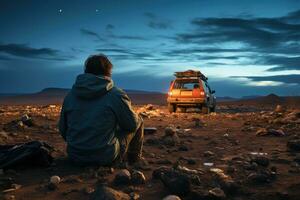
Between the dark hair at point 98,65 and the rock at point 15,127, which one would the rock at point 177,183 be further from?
the rock at point 15,127

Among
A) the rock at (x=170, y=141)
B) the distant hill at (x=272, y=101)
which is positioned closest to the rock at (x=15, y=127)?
the rock at (x=170, y=141)

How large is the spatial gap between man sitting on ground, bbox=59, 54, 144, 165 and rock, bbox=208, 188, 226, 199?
165 cm

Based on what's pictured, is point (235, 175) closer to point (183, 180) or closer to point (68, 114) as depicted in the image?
point (183, 180)

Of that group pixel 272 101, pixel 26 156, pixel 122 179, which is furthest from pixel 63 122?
pixel 272 101

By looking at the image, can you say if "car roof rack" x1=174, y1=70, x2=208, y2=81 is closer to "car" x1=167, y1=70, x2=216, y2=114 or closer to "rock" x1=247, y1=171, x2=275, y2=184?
"car" x1=167, y1=70, x2=216, y2=114

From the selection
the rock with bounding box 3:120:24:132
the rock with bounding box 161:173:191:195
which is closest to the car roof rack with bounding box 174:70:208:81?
the rock with bounding box 3:120:24:132

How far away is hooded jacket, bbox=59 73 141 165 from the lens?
5410 mm

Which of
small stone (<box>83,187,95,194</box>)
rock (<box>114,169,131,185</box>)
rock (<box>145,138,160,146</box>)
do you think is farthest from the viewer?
rock (<box>145,138,160,146</box>)

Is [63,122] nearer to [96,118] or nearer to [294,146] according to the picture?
[96,118]

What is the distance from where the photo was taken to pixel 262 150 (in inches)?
311

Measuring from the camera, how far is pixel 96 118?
17.7 ft

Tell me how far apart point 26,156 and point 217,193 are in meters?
2.81

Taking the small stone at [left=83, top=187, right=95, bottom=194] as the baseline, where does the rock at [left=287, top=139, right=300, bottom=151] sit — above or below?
above

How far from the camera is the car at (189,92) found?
20.6 meters
